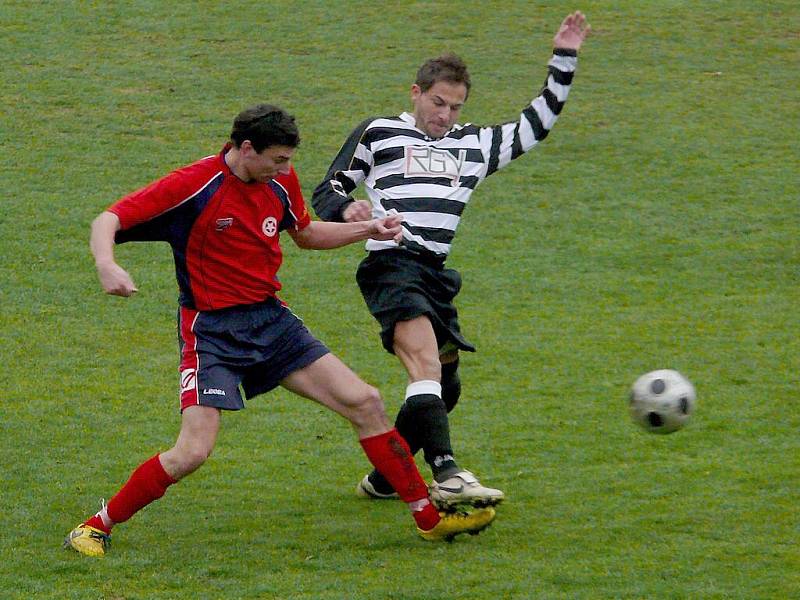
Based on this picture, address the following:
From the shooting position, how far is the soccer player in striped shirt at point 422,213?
19.1 ft

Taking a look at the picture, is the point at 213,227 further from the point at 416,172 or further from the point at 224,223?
the point at 416,172

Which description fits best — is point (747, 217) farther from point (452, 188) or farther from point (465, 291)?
point (452, 188)

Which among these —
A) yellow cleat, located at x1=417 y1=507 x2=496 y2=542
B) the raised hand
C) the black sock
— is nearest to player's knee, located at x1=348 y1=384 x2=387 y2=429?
the black sock

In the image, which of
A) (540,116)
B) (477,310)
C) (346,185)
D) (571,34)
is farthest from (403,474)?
(477,310)

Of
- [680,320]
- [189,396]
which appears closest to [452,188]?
[189,396]

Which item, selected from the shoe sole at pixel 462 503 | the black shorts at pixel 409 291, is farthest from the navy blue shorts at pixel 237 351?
the shoe sole at pixel 462 503

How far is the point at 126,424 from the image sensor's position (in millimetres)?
7266

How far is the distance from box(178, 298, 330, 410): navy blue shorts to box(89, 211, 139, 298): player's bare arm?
0.52m

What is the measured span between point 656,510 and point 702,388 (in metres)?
1.98

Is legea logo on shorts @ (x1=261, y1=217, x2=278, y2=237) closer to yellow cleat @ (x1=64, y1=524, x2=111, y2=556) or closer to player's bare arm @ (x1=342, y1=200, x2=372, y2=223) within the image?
player's bare arm @ (x1=342, y1=200, x2=372, y2=223)

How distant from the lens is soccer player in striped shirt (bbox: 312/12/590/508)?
5824 millimetres

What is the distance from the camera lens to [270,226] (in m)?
5.57

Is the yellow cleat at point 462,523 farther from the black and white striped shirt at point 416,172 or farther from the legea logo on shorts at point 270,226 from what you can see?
the legea logo on shorts at point 270,226

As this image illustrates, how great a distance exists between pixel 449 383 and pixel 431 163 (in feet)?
3.38
